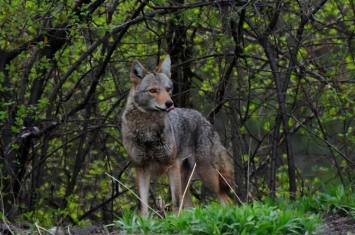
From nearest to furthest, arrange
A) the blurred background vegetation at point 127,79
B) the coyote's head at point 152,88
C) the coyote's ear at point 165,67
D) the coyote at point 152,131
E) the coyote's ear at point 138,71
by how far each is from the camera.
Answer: the coyote's head at point 152,88
the coyote at point 152,131
the coyote's ear at point 138,71
the coyote's ear at point 165,67
the blurred background vegetation at point 127,79

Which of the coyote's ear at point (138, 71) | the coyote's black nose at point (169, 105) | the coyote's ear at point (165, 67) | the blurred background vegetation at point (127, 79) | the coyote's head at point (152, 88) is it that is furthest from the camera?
the blurred background vegetation at point (127, 79)

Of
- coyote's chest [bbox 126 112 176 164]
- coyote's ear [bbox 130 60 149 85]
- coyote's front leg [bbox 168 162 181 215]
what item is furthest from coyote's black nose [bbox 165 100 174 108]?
coyote's front leg [bbox 168 162 181 215]

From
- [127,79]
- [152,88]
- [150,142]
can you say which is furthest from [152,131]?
[127,79]

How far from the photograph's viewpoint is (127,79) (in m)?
14.6

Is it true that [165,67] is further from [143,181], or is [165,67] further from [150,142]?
[143,181]

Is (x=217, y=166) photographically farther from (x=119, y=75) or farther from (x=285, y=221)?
(x=285, y=221)

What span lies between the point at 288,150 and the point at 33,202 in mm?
4546

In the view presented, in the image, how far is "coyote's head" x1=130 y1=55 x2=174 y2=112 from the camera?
36.5ft

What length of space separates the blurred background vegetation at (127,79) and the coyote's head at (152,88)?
0.76m

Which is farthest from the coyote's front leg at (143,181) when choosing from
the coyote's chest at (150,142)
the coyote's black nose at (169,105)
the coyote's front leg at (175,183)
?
the coyote's black nose at (169,105)

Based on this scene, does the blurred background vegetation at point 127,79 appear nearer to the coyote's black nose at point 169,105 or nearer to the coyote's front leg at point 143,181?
the coyote's black nose at point 169,105

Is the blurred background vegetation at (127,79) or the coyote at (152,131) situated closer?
the coyote at (152,131)

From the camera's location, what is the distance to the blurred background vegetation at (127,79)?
12195 millimetres

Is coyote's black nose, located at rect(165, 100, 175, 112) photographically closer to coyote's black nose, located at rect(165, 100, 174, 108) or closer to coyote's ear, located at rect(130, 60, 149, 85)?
coyote's black nose, located at rect(165, 100, 174, 108)
